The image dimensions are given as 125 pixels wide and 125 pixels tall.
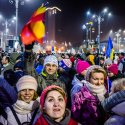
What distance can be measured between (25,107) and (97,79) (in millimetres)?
1219

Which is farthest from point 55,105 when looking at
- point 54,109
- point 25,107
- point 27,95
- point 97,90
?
point 97,90

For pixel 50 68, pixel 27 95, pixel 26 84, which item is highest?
pixel 50 68

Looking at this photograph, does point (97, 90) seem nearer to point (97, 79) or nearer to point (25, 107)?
point (97, 79)

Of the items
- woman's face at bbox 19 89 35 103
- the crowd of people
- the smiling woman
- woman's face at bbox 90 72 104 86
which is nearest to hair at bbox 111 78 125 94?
the crowd of people

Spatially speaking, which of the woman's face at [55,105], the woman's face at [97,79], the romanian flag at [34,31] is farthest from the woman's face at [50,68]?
the woman's face at [55,105]

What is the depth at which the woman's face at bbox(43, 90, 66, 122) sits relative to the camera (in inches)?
131

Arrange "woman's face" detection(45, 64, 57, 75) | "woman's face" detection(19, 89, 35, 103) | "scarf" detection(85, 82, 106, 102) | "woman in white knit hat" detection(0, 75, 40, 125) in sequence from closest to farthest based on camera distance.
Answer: "woman in white knit hat" detection(0, 75, 40, 125), "woman's face" detection(19, 89, 35, 103), "scarf" detection(85, 82, 106, 102), "woman's face" detection(45, 64, 57, 75)

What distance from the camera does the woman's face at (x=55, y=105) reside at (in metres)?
3.33

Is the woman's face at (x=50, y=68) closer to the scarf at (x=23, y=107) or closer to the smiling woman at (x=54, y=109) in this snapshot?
the scarf at (x=23, y=107)

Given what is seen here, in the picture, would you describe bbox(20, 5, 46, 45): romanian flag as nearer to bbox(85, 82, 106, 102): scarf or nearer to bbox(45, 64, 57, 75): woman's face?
bbox(45, 64, 57, 75): woman's face

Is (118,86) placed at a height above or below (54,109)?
above

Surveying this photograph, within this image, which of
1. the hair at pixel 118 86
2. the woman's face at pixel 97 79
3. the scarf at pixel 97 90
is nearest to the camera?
the hair at pixel 118 86

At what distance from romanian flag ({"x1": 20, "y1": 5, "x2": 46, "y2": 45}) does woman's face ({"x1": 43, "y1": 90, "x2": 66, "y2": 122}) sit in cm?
206

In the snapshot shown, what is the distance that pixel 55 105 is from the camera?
11.1 feet
